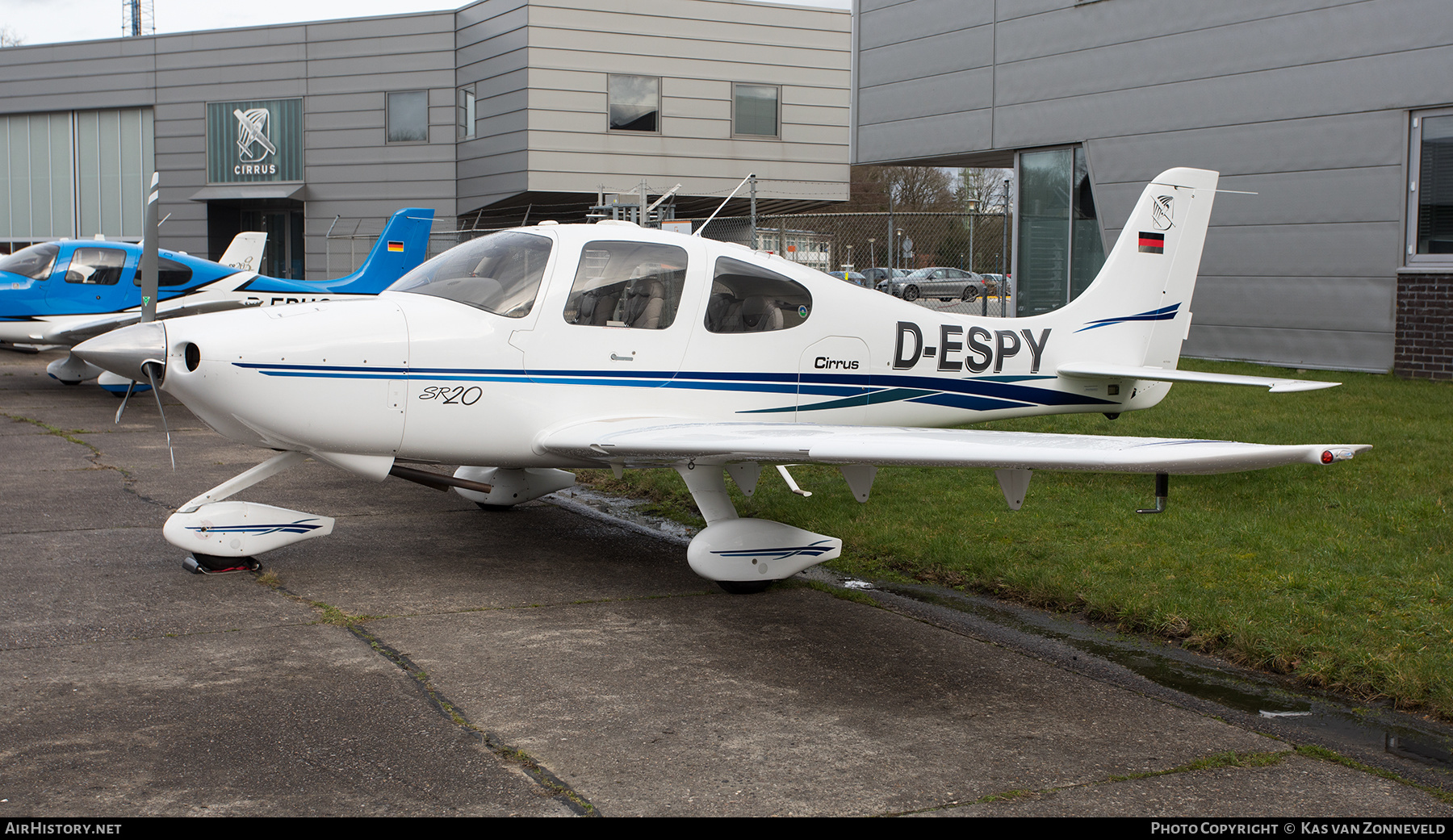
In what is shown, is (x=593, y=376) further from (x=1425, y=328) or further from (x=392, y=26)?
(x=392, y=26)

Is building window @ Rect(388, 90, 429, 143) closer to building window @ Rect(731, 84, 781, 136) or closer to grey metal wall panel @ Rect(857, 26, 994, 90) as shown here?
building window @ Rect(731, 84, 781, 136)

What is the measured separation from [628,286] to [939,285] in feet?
82.9

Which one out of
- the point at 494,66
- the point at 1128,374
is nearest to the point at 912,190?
the point at 494,66

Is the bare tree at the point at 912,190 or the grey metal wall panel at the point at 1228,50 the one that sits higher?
the bare tree at the point at 912,190

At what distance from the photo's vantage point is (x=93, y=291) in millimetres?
15625

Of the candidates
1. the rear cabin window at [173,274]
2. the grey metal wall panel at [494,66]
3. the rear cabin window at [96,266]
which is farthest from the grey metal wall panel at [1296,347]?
the grey metal wall panel at [494,66]

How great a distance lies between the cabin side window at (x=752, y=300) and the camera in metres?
6.41

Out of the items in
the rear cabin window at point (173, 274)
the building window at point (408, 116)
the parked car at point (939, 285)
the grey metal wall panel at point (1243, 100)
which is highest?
the building window at point (408, 116)

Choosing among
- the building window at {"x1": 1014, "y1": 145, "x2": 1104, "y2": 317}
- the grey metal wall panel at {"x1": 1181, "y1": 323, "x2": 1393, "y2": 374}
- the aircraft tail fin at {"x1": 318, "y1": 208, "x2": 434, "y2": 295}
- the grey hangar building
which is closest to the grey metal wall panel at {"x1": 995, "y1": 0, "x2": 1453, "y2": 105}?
the grey hangar building

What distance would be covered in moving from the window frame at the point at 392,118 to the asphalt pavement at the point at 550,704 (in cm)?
2525

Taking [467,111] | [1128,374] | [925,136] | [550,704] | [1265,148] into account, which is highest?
[467,111]

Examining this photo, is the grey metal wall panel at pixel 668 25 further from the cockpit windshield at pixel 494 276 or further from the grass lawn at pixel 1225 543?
the cockpit windshield at pixel 494 276

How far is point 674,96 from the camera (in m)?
28.9

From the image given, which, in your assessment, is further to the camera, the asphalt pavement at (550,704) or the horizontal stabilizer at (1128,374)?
the horizontal stabilizer at (1128,374)
